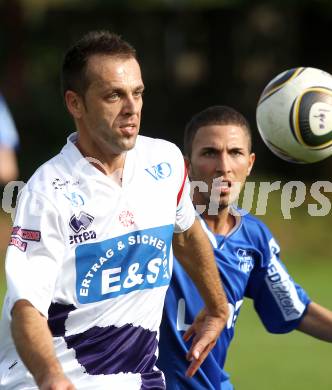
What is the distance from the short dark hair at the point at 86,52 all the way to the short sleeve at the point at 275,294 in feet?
5.90

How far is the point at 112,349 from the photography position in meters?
5.06

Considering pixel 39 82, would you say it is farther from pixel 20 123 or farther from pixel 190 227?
pixel 190 227

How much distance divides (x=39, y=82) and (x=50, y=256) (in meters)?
20.4

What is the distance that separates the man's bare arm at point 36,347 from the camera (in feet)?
13.8

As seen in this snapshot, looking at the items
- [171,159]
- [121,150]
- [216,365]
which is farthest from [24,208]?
[216,365]

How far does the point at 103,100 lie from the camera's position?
5.03 m

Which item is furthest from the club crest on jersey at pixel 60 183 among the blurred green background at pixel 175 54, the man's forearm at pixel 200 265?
the blurred green background at pixel 175 54

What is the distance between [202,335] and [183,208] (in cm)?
65

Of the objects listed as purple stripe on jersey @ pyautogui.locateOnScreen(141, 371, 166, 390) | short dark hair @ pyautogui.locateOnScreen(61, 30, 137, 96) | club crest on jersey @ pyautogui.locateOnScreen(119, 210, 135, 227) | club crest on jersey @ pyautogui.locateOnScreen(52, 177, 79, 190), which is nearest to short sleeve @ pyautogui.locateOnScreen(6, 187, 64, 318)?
club crest on jersey @ pyautogui.locateOnScreen(52, 177, 79, 190)

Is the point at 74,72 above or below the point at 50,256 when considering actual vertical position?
above

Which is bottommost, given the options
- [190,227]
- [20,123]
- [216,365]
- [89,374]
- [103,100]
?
[20,123]

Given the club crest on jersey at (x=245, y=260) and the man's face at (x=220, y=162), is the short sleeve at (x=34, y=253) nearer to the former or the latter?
the man's face at (x=220, y=162)

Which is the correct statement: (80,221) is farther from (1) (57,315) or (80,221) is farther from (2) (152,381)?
(2) (152,381)

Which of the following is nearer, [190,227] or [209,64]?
[190,227]
